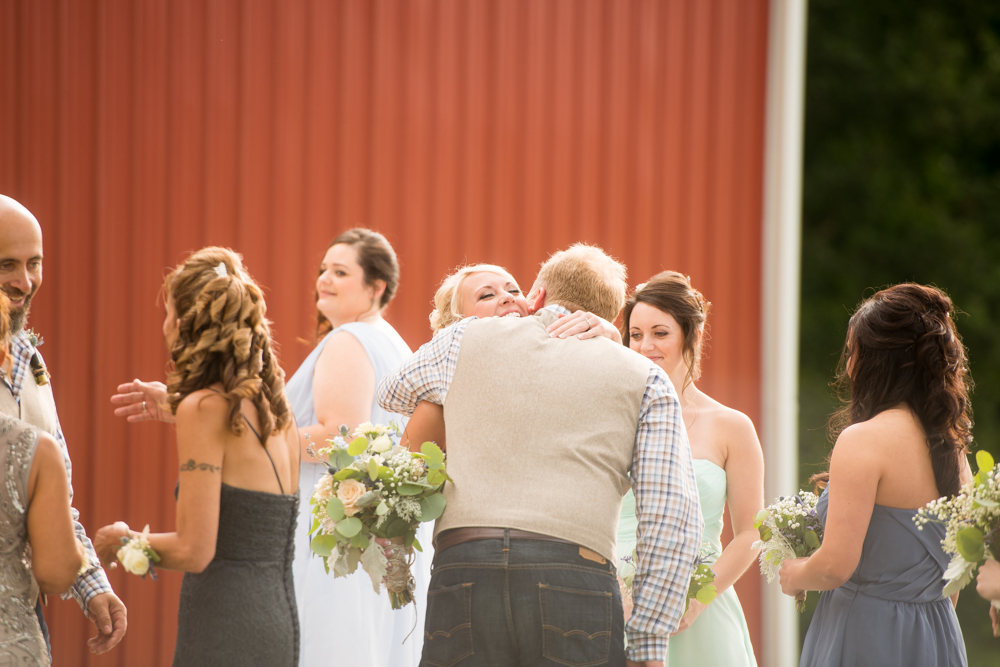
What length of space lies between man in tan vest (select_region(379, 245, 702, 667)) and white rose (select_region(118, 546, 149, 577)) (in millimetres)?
738

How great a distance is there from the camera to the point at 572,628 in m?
2.19

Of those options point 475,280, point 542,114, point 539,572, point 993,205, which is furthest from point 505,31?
point 993,205

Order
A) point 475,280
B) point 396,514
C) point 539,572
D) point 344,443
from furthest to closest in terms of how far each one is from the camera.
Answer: point 475,280
point 344,443
point 396,514
point 539,572

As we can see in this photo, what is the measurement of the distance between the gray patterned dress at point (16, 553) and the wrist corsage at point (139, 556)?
0.76 ft

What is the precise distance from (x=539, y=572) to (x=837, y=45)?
38.2 ft

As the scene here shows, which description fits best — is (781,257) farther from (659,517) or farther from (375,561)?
(375,561)

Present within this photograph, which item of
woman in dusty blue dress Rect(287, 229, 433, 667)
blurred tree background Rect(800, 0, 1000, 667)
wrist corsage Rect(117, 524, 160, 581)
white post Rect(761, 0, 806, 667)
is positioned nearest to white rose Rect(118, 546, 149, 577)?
wrist corsage Rect(117, 524, 160, 581)

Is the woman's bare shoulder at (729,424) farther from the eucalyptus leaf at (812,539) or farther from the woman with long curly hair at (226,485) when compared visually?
the woman with long curly hair at (226,485)

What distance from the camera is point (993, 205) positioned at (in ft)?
39.4

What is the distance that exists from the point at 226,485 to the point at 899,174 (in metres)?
11.7

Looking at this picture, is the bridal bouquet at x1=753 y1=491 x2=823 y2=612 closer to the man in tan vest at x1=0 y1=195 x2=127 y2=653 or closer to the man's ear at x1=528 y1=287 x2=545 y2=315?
the man's ear at x1=528 y1=287 x2=545 y2=315

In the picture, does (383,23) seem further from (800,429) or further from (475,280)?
(800,429)

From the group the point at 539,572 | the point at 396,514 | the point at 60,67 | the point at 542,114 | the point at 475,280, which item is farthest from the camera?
the point at 542,114

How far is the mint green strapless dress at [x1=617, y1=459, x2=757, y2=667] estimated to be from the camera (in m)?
3.03
